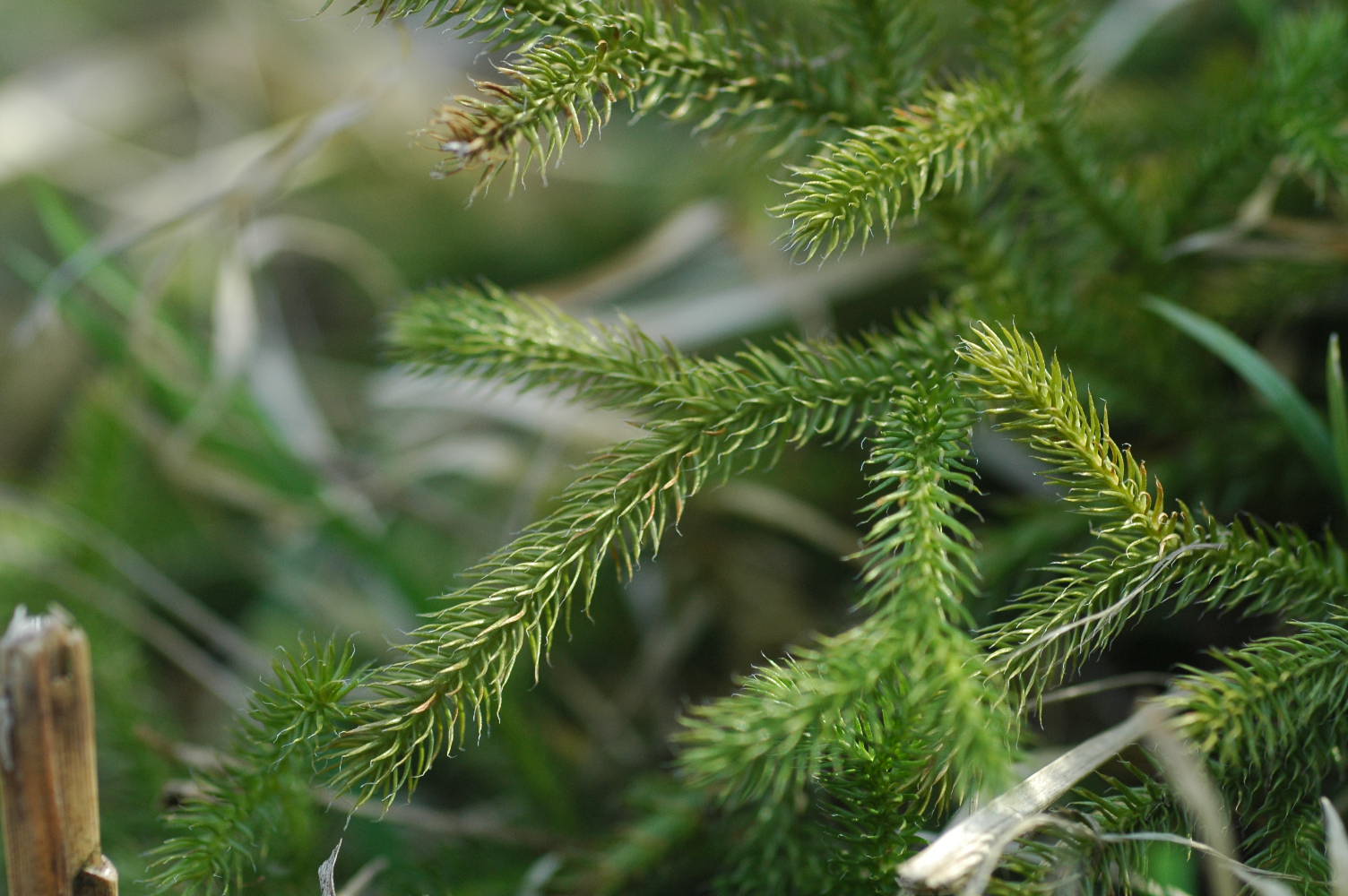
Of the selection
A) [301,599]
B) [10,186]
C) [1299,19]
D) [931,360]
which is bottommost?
[301,599]

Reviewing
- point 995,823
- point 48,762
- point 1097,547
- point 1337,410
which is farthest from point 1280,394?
point 48,762

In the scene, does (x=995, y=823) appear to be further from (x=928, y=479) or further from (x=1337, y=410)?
(x=1337, y=410)

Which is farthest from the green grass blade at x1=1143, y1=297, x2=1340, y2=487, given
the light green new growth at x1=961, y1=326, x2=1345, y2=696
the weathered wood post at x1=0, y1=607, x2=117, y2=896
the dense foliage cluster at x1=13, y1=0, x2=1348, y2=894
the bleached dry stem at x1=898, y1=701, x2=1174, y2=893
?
the weathered wood post at x1=0, y1=607, x2=117, y2=896

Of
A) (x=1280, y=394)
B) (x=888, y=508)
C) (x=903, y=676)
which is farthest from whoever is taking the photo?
(x=1280, y=394)

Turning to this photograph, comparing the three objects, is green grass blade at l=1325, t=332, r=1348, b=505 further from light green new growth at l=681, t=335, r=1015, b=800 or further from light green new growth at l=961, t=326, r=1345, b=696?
light green new growth at l=681, t=335, r=1015, b=800

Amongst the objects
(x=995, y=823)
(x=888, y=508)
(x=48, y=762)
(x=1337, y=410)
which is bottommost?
(x=48, y=762)

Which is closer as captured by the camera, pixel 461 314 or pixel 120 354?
pixel 461 314

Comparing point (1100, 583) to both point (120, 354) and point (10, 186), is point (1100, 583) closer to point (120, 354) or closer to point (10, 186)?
point (120, 354)

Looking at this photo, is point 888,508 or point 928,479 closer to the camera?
point 928,479

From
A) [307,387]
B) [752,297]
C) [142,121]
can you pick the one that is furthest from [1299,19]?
[142,121]
